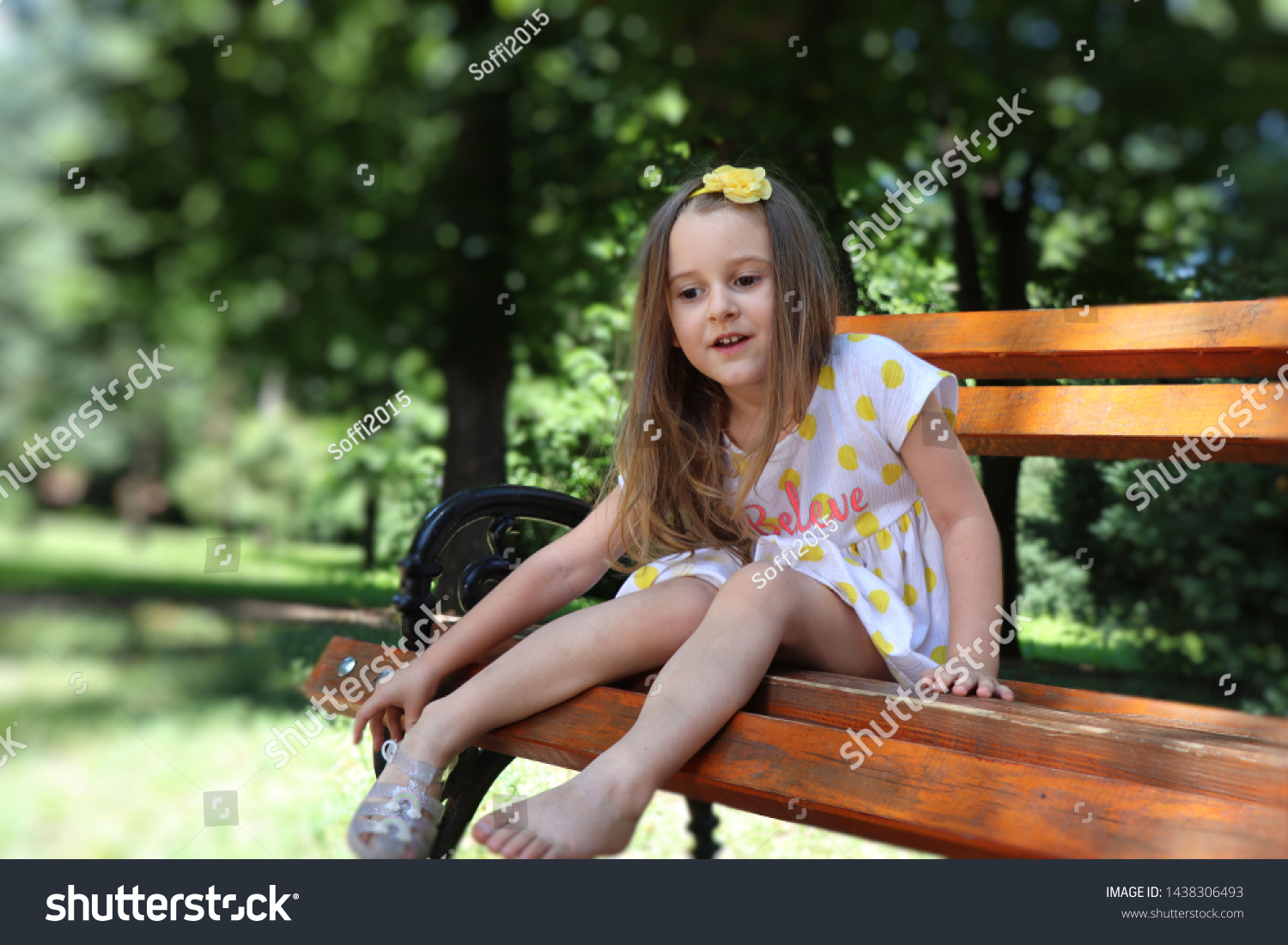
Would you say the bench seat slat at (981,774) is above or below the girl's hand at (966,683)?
below

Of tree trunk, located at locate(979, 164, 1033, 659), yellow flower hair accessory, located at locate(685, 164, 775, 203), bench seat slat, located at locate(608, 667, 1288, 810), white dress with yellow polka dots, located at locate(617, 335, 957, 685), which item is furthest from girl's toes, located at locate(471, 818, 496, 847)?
tree trunk, located at locate(979, 164, 1033, 659)

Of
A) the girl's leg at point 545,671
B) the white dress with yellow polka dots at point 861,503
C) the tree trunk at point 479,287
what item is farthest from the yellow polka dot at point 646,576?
the tree trunk at point 479,287

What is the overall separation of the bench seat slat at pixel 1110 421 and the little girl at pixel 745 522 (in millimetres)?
220

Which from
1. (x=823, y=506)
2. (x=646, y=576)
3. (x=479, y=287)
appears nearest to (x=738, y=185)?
(x=823, y=506)

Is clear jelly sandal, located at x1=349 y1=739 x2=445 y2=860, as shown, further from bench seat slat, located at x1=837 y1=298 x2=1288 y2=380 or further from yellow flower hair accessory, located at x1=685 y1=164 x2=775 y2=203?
bench seat slat, located at x1=837 y1=298 x2=1288 y2=380

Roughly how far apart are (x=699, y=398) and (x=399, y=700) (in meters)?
0.72

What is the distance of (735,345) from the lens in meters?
1.70

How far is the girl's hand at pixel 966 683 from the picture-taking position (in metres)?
1.40

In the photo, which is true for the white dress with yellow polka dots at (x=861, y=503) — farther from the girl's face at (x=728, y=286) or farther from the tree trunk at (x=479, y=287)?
the tree trunk at (x=479, y=287)

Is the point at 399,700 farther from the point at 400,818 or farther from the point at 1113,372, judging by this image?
the point at 1113,372

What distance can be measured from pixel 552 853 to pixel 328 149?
386cm

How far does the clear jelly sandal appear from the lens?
1283mm

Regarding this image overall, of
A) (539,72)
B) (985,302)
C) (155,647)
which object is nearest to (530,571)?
(985,302)

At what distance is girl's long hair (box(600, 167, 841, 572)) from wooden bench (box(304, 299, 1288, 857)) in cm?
30
